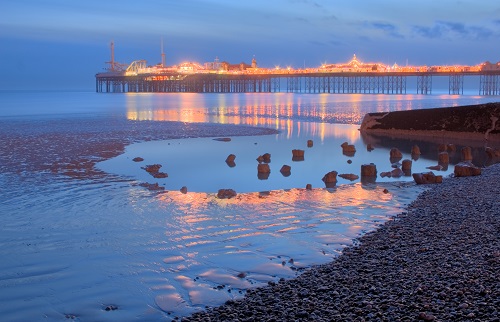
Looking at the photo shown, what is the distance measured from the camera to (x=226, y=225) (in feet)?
25.7

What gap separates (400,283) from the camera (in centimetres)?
505

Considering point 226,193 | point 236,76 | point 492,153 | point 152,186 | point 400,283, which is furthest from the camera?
point 236,76

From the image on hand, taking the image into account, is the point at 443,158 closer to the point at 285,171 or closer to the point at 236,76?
the point at 285,171

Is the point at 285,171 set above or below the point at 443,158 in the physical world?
below

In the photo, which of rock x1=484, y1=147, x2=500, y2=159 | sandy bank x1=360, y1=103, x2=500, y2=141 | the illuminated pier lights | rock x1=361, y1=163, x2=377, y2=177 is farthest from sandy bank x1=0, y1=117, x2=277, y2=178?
the illuminated pier lights

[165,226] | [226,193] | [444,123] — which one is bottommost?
[165,226]

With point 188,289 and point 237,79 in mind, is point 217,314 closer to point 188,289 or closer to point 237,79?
point 188,289

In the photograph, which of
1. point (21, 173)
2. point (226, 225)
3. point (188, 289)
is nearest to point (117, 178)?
point (21, 173)

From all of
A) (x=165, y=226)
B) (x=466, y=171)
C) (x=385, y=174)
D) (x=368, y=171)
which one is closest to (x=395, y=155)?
(x=385, y=174)

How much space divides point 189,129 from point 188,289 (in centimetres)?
2040

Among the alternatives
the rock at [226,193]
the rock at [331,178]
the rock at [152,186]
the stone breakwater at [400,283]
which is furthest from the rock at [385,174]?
the rock at [152,186]

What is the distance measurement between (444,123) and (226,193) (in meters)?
14.6

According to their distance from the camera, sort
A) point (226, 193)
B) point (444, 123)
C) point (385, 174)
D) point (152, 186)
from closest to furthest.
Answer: point (226, 193) → point (152, 186) → point (385, 174) → point (444, 123)

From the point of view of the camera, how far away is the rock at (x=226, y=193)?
986 centimetres
